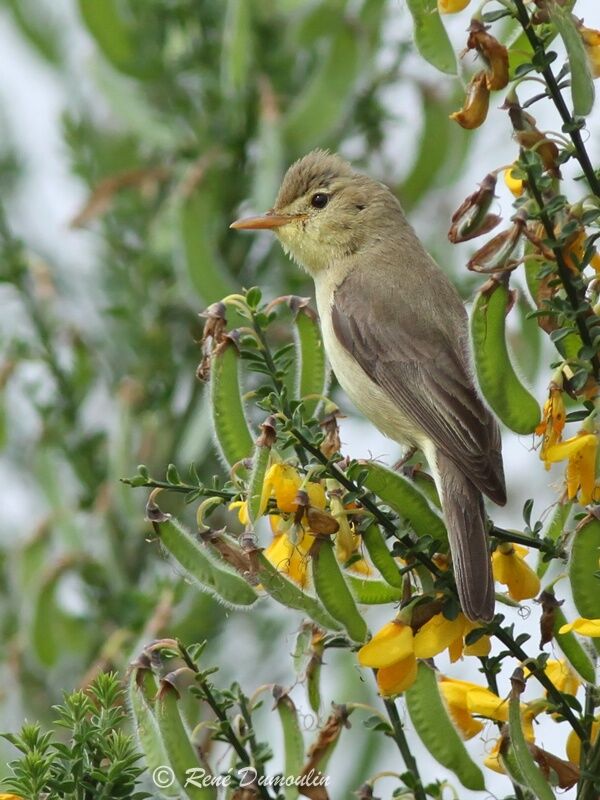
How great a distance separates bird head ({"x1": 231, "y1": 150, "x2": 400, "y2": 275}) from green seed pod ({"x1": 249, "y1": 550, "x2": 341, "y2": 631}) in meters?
2.24

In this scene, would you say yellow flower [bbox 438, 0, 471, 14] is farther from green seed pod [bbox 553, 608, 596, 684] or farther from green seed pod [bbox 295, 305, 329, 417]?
green seed pod [bbox 553, 608, 596, 684]

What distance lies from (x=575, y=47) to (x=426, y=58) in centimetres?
39

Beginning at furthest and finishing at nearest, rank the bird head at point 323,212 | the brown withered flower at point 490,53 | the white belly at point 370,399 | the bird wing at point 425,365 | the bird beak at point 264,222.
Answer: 1. the bird head at point 323,212
2. the bird beak at point 264,222
3. the white belly at point 370,399
4. the bird wing at point 425,365
5. the brown withered flower at point 490,53

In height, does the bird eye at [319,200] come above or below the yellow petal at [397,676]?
above

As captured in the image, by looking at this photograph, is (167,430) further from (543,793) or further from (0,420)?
(543,793)

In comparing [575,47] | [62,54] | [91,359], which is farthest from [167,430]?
[575,47]

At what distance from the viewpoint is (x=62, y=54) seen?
5328 mm

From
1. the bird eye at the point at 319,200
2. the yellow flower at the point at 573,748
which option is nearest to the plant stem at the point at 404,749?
the yellow flower at the point at 573,748

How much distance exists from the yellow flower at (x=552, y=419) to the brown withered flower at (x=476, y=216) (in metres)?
0.30

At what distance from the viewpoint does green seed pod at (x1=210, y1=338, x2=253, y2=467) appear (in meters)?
2.48

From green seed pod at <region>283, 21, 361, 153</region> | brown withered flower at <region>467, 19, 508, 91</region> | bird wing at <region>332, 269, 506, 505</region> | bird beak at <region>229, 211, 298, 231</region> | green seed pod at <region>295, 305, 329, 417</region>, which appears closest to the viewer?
brown withered flower at <region>467, 19, 508, 91</region>

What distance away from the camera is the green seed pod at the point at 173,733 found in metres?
2.18

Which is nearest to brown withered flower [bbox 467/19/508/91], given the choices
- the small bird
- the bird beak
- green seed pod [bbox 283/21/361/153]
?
the small bird

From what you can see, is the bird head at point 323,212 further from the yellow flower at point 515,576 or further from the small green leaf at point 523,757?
the small green leaf at point 523,757
